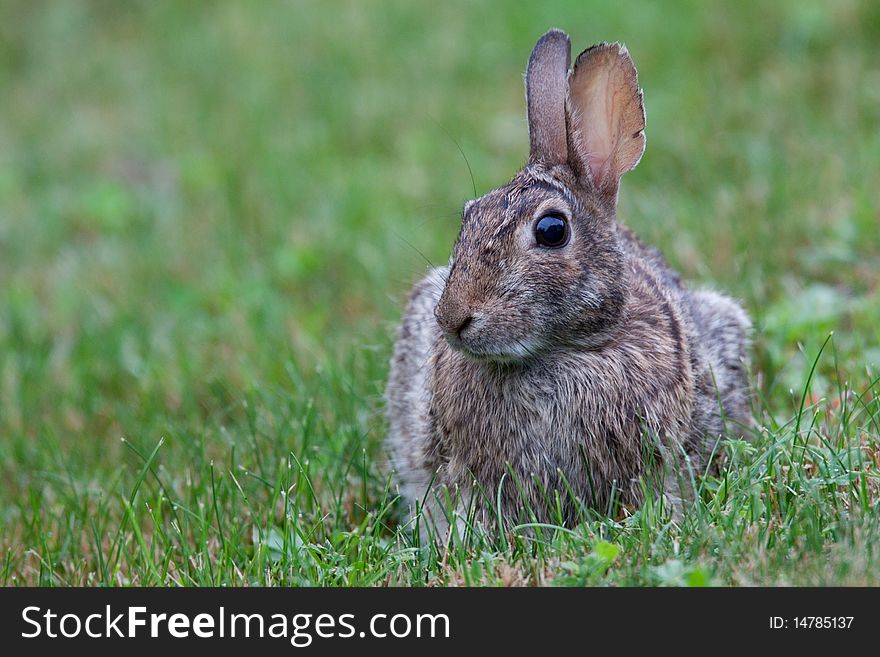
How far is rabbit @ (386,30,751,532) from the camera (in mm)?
3684

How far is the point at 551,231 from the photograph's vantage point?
376 centimetres

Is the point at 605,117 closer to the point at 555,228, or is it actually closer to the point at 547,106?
the point at 547,106

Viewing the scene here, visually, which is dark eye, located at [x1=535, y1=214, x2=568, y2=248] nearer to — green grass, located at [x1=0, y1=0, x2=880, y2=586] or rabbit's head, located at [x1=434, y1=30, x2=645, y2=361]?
rabbit's head, located at [x1=434, y1=30, x2=645, y2=361]

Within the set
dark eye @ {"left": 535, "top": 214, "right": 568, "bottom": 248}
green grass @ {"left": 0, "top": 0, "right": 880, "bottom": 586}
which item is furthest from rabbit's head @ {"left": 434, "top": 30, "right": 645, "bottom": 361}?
green grass @ {"left": 0, "top": 0, "right": 880, "bottom": 586}

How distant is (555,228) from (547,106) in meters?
0.54

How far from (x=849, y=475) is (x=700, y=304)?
1388 millimetres

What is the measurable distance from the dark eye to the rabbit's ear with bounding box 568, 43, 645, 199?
11.8 inches

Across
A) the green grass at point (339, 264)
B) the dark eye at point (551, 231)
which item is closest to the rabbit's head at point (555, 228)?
the dark eye at point (551, 231)

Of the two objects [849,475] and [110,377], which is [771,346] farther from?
[110,377]

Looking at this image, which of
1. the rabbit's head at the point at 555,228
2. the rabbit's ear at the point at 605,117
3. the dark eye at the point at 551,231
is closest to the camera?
the rabbit's head at the point at 555,228

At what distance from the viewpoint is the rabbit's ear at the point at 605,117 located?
3.96 metres

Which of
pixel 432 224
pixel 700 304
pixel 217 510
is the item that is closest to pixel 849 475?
pixel 700 304

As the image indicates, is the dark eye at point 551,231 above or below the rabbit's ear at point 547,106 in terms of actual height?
below

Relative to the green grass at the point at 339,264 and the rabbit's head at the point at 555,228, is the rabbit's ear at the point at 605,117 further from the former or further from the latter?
the green grass at the point at 339,264
